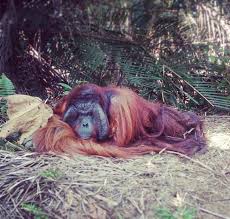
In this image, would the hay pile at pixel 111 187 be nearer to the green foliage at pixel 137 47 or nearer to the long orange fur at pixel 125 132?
the long orange fur at pixel 125 132

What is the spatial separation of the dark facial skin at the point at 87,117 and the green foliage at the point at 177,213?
3.01 ft

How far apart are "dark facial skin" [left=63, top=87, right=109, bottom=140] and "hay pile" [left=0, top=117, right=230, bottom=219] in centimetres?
27

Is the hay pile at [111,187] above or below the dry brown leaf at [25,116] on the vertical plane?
below

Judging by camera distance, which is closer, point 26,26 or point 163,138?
point 163,138

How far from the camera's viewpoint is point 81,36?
4820 mm

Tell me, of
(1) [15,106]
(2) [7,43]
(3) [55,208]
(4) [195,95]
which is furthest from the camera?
(2) [7,43]

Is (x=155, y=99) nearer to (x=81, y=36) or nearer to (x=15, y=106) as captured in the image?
(x=81, y=36)

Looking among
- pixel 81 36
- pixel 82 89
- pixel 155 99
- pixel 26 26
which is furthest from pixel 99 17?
pixel 82 89

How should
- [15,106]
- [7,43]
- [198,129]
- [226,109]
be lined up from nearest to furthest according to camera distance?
[15,106] < [198,129] < [226,109] < [7,43]

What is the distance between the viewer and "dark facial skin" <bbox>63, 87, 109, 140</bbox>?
302cm

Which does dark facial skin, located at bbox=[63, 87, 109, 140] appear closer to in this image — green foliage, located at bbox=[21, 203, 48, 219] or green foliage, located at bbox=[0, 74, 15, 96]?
green foliage, located at bbox=[0, 74, 15, 96]

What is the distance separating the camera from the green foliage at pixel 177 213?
212cm

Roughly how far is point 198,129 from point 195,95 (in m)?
1.19

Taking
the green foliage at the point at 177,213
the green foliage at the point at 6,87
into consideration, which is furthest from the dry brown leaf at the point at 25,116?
the green foliage at the point at 177,213
